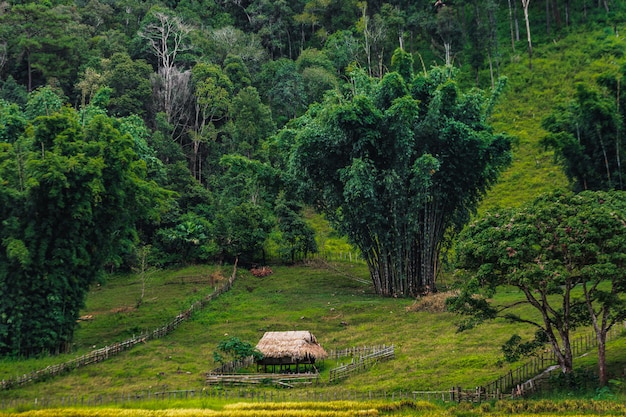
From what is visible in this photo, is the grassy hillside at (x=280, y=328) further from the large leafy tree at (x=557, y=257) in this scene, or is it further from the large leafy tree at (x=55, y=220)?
the large leafy tree at (x=557, y=257)

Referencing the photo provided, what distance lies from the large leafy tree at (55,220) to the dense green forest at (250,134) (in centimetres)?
9

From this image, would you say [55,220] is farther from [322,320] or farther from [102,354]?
[322,320]

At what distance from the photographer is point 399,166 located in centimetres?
4412

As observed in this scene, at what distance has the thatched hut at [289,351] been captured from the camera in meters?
29.9

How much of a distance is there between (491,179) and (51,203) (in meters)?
28.6

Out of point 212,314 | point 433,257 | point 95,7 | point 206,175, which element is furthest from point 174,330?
point 95,7

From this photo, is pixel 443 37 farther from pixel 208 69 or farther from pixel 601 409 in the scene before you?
pixel 601 409

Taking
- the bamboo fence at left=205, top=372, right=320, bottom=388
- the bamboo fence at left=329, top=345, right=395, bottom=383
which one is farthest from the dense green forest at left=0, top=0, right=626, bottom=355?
the bamboo fence at left=329, top=345, right=395, bottom=383

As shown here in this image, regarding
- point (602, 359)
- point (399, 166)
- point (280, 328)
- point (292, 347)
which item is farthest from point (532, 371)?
point (399, 166)

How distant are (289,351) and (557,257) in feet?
40.2

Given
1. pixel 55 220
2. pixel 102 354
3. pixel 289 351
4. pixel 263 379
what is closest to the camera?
pixel 263 379

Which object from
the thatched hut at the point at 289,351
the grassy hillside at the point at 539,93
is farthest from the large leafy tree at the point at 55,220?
the grassy hillside at the point at 539,93

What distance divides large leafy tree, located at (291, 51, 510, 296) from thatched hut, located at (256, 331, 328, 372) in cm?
1326

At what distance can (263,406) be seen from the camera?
79.0ft
